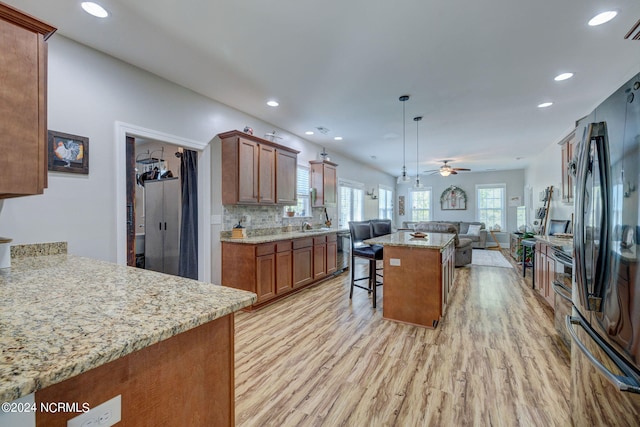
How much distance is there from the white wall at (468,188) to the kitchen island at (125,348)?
10.8 m

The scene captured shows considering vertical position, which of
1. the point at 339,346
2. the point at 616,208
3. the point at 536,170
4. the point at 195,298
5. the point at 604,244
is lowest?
the point at 339,346

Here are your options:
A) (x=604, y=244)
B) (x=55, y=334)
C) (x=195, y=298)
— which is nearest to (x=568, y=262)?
(x=604, y=244)

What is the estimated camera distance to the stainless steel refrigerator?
14.6ft

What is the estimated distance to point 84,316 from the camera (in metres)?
0.89

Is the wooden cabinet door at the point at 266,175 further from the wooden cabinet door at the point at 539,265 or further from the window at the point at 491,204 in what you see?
the window at the point at 491,204

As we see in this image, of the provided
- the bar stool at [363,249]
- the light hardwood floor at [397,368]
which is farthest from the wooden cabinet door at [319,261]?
the light hardwood floor at [397,368]

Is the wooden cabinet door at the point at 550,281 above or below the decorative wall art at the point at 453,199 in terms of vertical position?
below

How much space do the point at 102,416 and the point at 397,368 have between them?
6.91 ft

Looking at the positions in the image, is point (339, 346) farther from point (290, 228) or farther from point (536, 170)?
point (536, 170)

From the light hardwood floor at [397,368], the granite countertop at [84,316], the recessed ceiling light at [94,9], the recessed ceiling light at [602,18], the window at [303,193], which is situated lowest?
the light hardwood floor at [397,368]

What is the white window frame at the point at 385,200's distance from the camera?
9.62 m

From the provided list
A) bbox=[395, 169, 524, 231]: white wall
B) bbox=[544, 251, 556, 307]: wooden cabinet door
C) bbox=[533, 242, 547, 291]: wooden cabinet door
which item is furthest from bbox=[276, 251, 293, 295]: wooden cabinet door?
bbox=[395, 169, 524, 231]: white wall

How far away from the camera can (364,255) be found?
374 cm

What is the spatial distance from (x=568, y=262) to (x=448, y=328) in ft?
4.20
